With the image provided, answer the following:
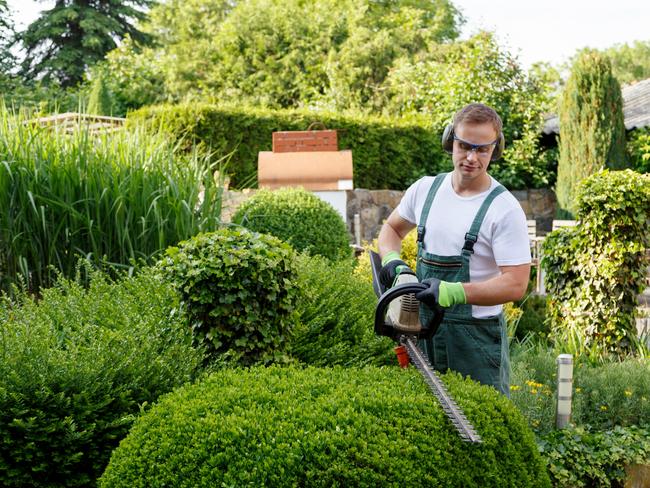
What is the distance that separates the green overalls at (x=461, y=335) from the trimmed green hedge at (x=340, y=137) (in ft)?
30.0

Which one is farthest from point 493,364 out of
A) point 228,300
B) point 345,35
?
point 345,35

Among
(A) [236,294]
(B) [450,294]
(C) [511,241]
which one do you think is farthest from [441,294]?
(A) [236,294]

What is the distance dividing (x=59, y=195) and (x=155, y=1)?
23.8 metres

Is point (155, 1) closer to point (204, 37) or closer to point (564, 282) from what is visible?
point (204, 37)

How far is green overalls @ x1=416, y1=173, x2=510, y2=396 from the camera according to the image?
9.69ft

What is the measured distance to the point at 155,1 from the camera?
89.2 feet

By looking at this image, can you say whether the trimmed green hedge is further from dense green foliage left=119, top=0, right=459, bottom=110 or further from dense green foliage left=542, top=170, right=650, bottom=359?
dense green foliage left=542, top=170, right=650, bottom=359

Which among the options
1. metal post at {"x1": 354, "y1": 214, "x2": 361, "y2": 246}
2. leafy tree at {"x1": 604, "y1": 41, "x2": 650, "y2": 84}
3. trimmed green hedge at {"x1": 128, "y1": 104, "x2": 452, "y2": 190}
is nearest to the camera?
metal post at {"x1": 354, "y1": 214, "x2": 361, "y2": 246}

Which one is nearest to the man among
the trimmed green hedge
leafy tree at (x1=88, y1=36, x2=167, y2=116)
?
the trimmed green hedge

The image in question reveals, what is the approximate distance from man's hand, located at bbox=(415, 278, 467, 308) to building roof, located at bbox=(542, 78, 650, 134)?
13.5m

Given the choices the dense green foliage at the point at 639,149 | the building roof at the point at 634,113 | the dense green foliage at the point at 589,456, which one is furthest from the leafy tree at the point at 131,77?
the dense green foliage at the point at 589,456

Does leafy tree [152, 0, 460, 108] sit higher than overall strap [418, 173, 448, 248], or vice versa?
leafy tree [152, 0, 460, 108]

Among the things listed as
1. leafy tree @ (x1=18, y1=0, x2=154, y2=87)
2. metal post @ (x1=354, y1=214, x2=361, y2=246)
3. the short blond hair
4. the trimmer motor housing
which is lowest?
metal post @ (x1=354, y1=214, x2=361, y2=246)

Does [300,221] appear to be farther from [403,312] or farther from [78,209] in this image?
[403,312]
